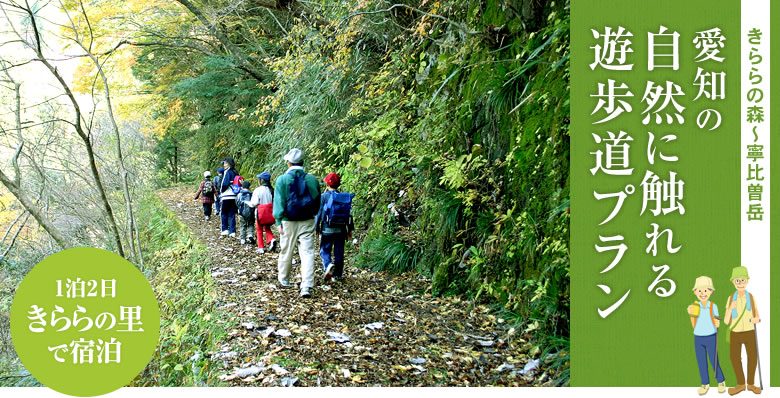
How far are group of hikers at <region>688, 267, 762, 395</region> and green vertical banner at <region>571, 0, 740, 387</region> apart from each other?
0.13ft

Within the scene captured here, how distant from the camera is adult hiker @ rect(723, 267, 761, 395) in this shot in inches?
110

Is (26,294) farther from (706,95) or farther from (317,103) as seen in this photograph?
(317,103)

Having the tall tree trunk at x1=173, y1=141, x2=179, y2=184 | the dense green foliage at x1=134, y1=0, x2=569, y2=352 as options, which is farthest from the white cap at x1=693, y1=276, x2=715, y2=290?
the tall tree trunk at x1=173, y1=141, x2=179, y2=184

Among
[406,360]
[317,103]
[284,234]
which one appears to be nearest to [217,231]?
[317,103]

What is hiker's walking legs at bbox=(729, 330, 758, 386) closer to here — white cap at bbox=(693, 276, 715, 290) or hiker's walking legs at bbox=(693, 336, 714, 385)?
hiker's walking legs at bbox=(693, 336, 714, 385)

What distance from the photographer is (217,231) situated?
1173 cm

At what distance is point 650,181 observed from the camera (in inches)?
124

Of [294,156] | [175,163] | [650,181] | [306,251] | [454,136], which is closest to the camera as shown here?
[650,181]

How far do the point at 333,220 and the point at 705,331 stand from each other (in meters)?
4.25

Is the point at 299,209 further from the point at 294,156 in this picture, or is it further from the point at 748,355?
the point at 748,355

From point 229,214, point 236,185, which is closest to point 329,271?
point 236,185

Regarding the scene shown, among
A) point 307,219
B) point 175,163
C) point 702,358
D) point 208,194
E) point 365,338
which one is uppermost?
point 175,163

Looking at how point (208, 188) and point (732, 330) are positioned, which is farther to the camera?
point (208, 188)

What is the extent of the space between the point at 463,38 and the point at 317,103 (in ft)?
13.7
